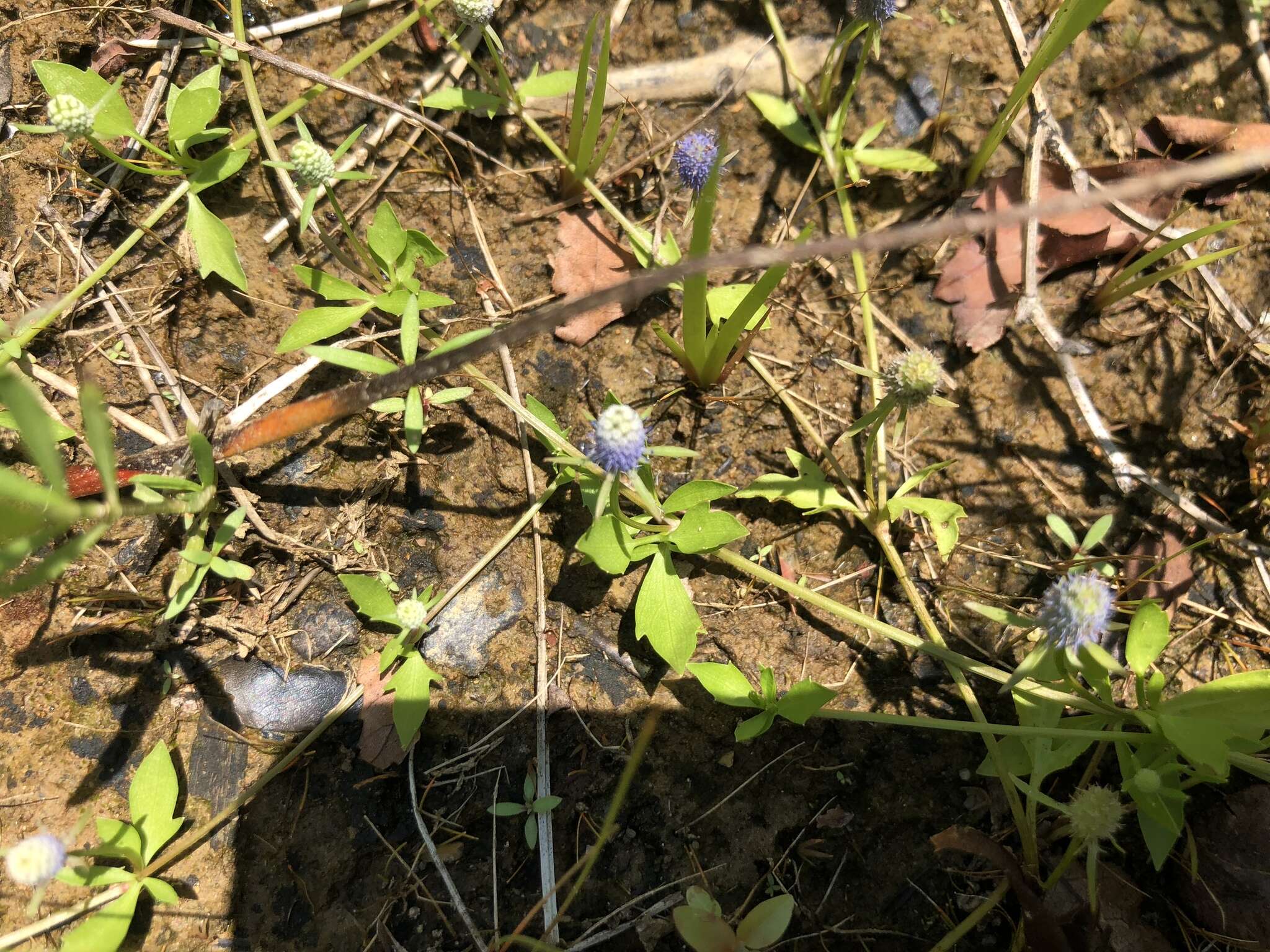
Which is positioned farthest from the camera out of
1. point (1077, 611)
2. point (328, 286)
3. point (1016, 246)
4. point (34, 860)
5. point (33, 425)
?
point (1016, 246)

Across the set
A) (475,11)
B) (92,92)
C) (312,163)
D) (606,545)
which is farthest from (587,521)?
(92,92)

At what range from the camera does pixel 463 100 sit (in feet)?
8.96

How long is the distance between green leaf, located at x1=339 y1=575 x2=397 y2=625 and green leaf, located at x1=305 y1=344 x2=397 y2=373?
23.5 inches

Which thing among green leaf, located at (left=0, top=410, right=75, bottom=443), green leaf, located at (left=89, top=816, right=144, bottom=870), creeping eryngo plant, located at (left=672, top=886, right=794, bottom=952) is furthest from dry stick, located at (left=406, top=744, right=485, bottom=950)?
green leaf, located at (left=0, top=410, right=75, bottom=443)

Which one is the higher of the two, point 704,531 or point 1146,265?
point 1146,265

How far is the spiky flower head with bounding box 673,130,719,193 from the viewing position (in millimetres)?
2621

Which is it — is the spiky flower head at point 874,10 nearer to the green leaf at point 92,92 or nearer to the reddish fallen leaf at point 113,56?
the green leaf at point 92,92

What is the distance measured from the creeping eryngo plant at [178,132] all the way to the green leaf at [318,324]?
1.08 ft

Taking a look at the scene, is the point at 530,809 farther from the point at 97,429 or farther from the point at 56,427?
the point at 56,427

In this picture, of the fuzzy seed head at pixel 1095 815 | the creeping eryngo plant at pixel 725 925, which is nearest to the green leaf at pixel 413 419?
the creeping eryngo plant at pixel 725 925

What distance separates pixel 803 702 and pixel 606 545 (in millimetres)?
689

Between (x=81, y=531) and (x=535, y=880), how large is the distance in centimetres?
165

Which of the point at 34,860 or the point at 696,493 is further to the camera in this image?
the point at 696,493

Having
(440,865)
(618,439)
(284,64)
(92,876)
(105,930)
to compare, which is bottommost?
(440,865)
